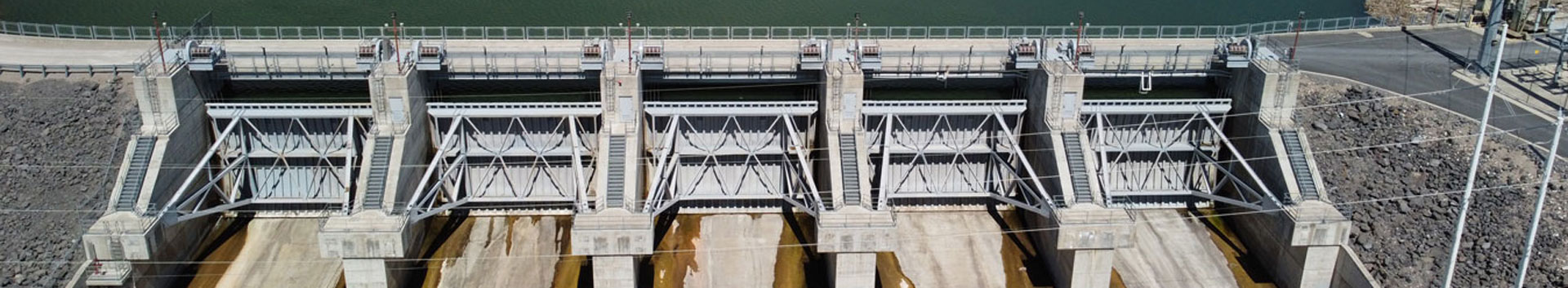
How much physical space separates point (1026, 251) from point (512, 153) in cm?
1818

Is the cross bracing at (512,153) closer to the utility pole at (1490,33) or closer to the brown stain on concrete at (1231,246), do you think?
the brown stain on concrete at (1231,246)

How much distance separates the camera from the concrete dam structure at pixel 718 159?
41.6 metres

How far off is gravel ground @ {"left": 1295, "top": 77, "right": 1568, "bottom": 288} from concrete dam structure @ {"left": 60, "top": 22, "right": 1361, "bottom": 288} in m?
1.76

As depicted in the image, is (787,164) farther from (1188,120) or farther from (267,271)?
(267,271)

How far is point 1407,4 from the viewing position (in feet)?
242

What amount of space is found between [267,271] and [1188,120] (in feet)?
105

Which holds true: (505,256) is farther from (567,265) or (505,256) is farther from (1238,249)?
(1238,249)

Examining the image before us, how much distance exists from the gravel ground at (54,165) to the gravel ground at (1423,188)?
4029cm

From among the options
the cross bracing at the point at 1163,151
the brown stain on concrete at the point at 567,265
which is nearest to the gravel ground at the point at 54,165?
the brown stain on concrete at the point at 567,265

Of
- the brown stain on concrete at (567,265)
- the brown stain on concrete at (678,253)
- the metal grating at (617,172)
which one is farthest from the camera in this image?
the brown stain on concrete at (678,253)

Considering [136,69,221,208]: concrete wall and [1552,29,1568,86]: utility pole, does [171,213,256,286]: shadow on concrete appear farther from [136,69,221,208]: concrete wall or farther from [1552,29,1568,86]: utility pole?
[1552,29,1568,86]: utility pole

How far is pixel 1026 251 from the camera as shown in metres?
44.4

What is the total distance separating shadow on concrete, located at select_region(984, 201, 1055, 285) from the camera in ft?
141

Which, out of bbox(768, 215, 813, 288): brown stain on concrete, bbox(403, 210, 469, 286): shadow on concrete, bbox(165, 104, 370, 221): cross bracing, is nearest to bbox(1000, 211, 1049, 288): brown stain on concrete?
bbox(768, 215, 813, 288): brown stain on concrete
